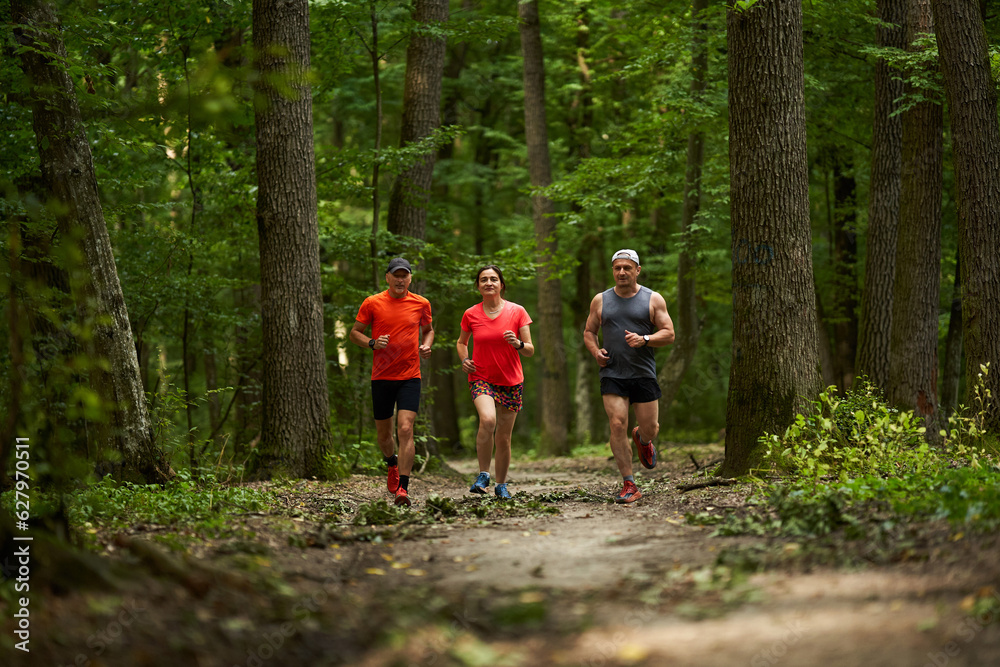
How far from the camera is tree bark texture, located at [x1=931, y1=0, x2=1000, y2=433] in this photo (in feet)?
30.5

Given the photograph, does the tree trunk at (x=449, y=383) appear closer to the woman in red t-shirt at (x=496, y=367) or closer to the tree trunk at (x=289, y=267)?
the tree trunk at (x=289, y=267)

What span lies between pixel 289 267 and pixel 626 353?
13.8ft

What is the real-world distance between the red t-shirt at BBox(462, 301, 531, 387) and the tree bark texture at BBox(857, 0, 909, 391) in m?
7.23

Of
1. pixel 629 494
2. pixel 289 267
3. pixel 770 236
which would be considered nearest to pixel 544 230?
pixel 289 267

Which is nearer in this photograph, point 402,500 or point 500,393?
point 402,500

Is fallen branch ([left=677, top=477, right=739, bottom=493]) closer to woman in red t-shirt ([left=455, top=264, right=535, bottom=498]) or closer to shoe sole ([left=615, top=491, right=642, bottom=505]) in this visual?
shoe sole ([left=615, top=491, right=642, bottom=505])

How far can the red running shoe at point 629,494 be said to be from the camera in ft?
24.9

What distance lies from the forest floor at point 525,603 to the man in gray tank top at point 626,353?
229cm

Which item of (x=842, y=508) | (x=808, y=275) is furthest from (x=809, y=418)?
(x=842, y=508)

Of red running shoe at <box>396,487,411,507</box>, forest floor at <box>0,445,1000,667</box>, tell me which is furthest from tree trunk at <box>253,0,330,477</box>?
forest floor at <box>0,445,1000,667</box>

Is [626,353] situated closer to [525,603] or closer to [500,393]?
[500,393]

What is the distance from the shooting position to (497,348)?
8.15 m

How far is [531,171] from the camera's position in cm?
1934

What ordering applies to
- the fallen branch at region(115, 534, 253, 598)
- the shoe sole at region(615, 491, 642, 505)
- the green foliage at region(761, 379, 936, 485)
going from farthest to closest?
1. the shoe sole at region(615, 491, 642, 505)
2. the green foliage at region(761, 379, 936, 485)
3. the fallen branch at region(115, 534, 253, 598)
